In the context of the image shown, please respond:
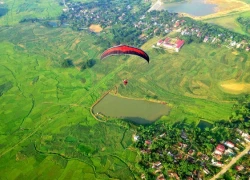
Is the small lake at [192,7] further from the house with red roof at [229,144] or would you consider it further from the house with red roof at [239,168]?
the house with red roof at [239,168]

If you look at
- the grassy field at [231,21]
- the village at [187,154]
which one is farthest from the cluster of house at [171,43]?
the village at [187,154]

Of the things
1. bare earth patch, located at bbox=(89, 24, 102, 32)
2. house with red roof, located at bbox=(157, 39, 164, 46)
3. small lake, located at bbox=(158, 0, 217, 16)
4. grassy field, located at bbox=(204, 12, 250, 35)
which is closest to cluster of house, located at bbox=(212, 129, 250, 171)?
house with red roof, located at bbox=(157, 39, 164, 46)

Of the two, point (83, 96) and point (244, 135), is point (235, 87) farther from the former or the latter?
point (83, 96)

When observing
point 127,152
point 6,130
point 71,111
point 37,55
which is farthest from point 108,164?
point 37,55

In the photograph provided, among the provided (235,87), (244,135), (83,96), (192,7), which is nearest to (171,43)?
(235,87)

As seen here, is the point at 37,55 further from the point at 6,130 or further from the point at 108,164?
the point at 108,164
